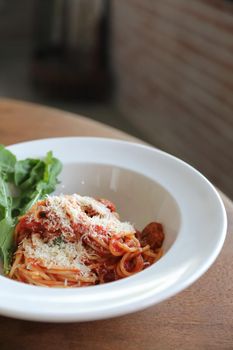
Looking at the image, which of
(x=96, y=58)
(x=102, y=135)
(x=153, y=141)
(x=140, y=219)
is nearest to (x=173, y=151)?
(x=153, y=141)

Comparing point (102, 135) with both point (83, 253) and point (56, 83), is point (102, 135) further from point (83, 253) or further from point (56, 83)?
point (56, 83)

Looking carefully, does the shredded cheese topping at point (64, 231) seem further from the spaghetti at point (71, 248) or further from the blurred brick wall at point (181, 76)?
the blurred brick wall at point (181, 76)

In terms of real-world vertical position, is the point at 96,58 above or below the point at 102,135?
below

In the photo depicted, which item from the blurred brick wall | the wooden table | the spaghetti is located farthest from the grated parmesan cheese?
the blurred brick wall

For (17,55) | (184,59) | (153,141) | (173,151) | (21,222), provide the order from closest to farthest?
1. (21,222)
2. (184,59)
3. (173,151)
4. (153,141)
5. (17,55)

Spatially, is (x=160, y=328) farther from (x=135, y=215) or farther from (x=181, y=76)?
(x=181, y=76)

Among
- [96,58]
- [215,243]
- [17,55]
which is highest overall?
[215,243]

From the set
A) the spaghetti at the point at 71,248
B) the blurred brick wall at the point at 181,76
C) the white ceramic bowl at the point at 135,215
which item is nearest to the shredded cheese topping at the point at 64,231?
the spaghetti at the point at 71,248

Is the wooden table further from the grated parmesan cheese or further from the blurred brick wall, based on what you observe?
the blurred brick wall
